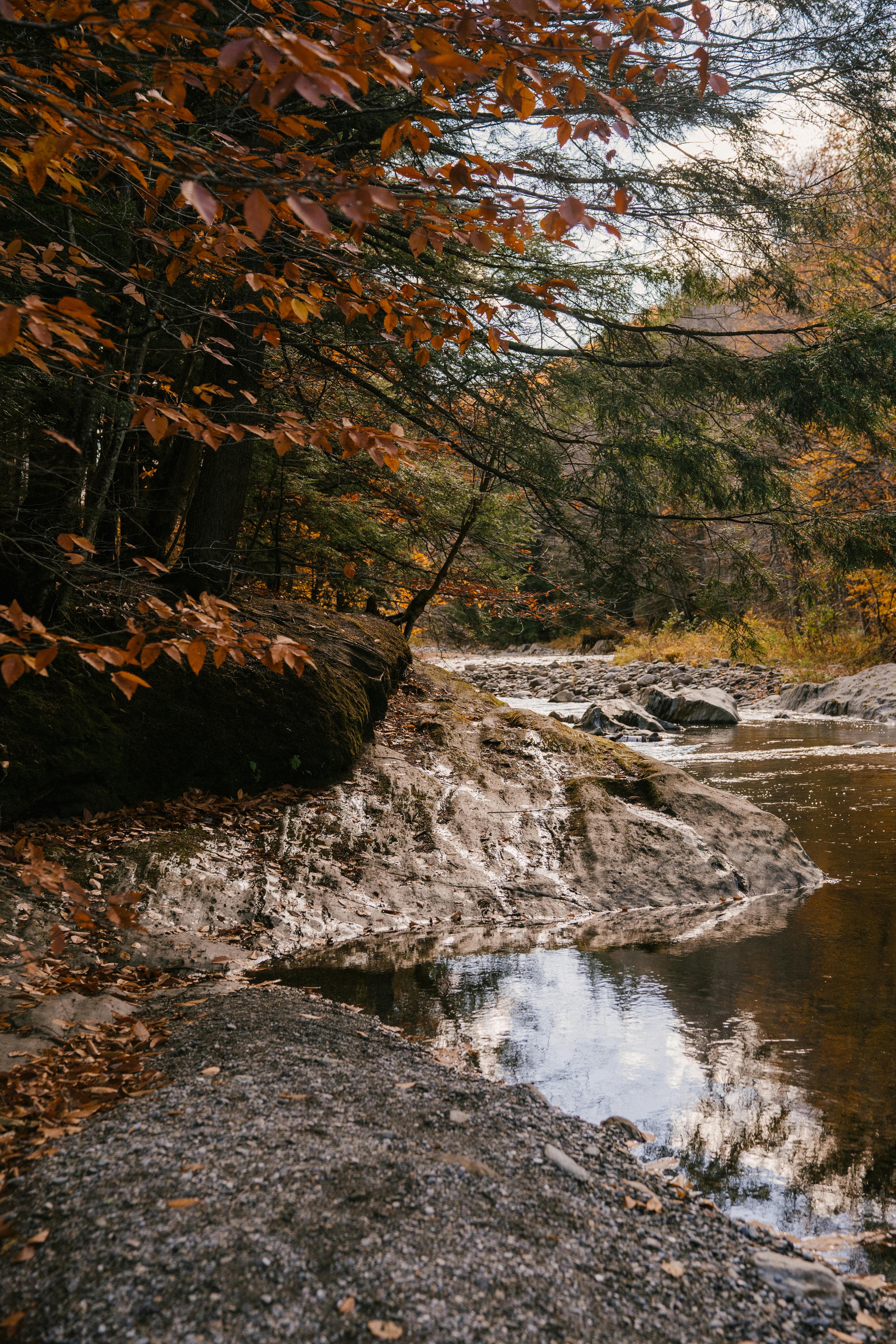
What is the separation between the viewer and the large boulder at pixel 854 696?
51.6ft

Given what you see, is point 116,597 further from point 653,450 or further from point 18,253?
point 653,450

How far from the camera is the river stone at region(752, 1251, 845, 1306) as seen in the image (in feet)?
7.34

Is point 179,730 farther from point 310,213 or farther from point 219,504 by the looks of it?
point 310,213

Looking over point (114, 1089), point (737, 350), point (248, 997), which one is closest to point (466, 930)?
point (248, 997)

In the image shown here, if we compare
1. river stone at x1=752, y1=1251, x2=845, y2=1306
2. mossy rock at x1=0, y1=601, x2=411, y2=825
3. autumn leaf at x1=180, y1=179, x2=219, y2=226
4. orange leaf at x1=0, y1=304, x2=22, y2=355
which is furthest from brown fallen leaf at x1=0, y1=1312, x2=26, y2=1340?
mossy rock at x1=0, y1=601, x2=411, y2=825

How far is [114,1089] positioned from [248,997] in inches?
44.3

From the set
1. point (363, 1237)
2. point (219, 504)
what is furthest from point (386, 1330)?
point (219, 504)

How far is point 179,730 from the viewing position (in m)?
6.05

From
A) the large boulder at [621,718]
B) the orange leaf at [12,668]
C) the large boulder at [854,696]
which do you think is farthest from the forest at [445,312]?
→ the large boulder at [854,696]

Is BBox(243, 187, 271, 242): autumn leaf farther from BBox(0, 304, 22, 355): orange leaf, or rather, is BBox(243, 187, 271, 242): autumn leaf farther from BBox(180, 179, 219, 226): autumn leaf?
BBox(0, 304, 22, 355): orange leaf

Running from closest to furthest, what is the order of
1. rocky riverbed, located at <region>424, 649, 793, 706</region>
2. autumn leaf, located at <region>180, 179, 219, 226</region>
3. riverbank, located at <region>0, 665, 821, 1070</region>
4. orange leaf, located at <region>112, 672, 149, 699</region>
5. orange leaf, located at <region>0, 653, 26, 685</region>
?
autumn leaf, located at <region>180, 179, 219, 226</region>, orange leaf, located at <region>0, 653, 26, 685</region>, orange leaf, located at <region>112, 672, 149, 699</region>, riverbank, located at <region>0, 665, 821, 1070</region>, rocky riverbed, located at <region>424, 649, 793, 706</region>

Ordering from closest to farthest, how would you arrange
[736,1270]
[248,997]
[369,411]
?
[736,1270]
[248,997]
[369,411]

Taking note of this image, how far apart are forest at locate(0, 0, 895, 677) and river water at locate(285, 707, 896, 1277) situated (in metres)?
2.35

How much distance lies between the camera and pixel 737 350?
682cm
